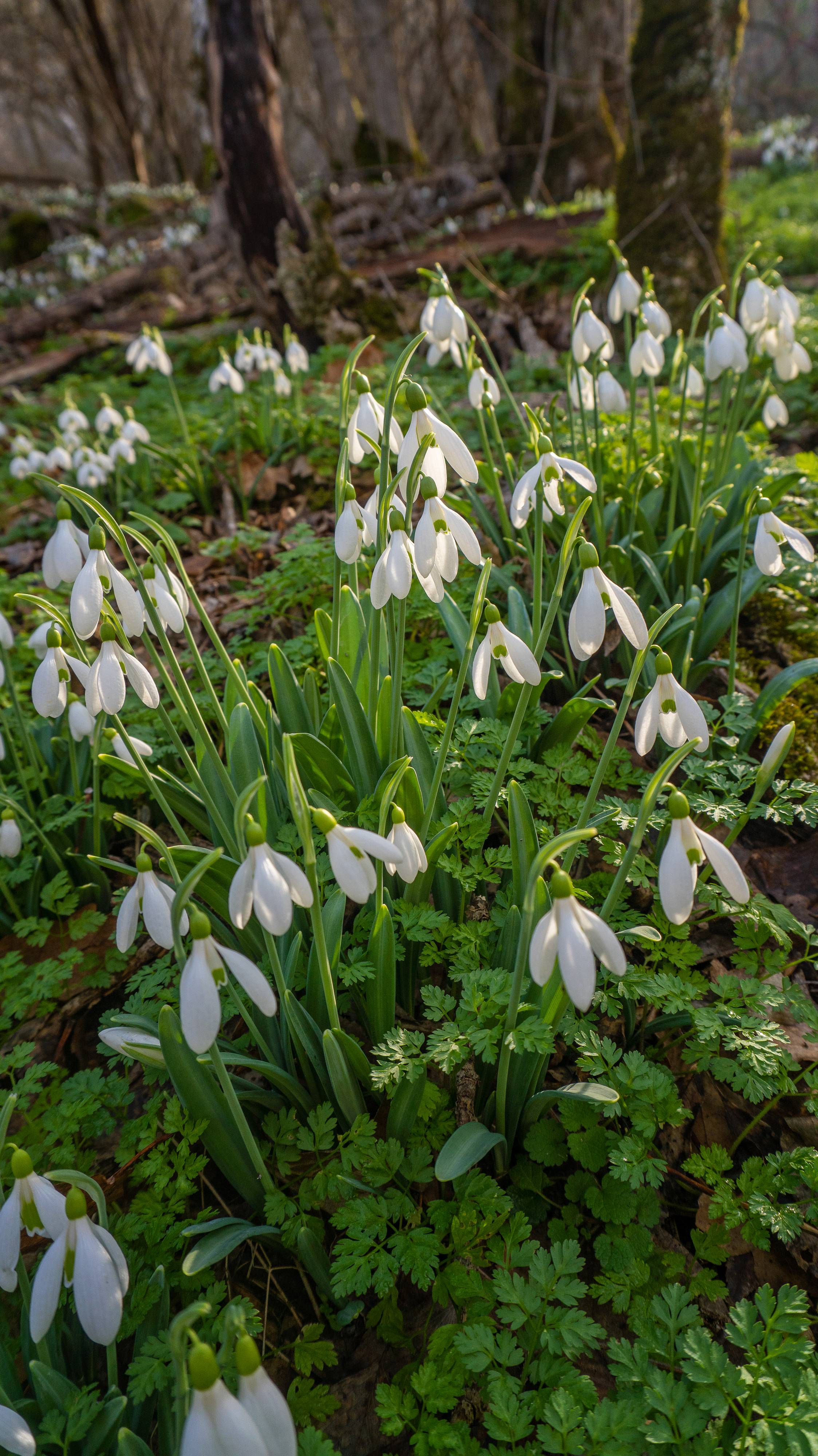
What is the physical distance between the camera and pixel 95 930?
209 cm

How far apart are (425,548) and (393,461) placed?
2118 millimetres

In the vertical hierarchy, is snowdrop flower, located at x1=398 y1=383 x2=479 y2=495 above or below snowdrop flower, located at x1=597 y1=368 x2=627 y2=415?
above

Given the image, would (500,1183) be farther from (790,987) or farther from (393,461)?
(393,461)

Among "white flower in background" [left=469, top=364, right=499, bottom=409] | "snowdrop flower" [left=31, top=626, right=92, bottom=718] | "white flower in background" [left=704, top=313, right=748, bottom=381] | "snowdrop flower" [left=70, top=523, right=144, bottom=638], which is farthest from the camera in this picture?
"white flower in background" [left=469, top=364, right=499, bottom=409]

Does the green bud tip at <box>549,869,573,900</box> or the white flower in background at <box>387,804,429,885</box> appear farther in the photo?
the white flower in background at <box>387,804,429,885</box>

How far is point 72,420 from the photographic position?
421 centimetres

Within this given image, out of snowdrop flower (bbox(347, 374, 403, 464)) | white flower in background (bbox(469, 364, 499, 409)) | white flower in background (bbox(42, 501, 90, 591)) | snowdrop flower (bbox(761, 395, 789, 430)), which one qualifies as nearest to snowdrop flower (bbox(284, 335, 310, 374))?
white flower in background (bbox(469, 364, 499, 409))

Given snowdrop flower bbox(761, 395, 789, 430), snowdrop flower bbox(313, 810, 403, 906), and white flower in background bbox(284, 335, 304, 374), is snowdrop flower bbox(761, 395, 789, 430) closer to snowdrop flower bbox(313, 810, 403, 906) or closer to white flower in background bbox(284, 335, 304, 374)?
white flower in background bbox(284, 335, 304, 374)

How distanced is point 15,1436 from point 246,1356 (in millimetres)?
490

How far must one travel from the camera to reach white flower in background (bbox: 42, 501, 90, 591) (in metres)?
1.60

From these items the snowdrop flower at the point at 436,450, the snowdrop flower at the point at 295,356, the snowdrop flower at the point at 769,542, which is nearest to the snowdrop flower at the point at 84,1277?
the snowdrop flower at the point at 436,450

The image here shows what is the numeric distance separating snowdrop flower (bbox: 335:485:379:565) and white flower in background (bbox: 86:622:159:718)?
1.42 feet

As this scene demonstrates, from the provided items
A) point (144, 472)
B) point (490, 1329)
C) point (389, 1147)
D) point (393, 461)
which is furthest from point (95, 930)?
point (144, 472)

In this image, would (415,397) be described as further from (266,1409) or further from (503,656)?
(266,1409)
